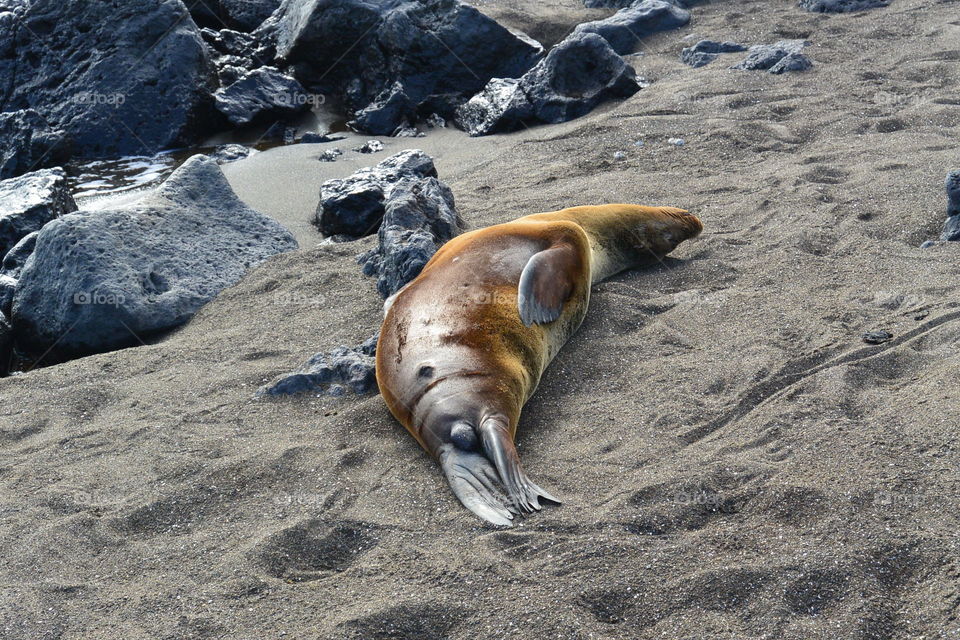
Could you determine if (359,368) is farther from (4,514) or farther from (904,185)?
(904,185)

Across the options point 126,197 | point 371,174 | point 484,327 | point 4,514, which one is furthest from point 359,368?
point 126,197

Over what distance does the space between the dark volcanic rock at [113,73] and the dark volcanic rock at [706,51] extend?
16.7ft

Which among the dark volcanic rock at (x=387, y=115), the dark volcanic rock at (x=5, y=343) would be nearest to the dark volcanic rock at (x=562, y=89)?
the dark volcanic rock at (x=387, y=115)

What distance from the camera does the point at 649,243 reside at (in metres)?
5.61

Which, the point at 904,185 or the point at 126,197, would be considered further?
the point at 126,197

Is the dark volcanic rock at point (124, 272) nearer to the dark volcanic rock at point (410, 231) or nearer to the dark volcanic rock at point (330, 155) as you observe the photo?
the dark volcanic rock at point (410, 231)

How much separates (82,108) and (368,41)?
10.4 ft

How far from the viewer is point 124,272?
18.9 feet

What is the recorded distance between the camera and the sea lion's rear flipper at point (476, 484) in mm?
3422

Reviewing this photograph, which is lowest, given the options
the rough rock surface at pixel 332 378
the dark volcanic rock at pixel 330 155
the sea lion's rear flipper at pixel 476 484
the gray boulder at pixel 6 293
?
the dark volcanic rock at pixel 330 155

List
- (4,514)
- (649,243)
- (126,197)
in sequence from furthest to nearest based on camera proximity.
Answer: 1. (126,197)
2. (649,243)
3. (4,514)

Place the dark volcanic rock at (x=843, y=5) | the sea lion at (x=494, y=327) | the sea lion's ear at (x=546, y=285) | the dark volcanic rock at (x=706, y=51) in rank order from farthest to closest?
the dark volcanic rock at (x=843, y=5) → the dark volcanic rock at (x=706, y=51) → the sea lion's ear at (x=546, y=285) → the sea lion at (x=494, y=327)

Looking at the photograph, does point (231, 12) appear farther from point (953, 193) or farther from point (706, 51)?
point (953, 193)

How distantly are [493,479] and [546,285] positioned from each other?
55.9 inches
